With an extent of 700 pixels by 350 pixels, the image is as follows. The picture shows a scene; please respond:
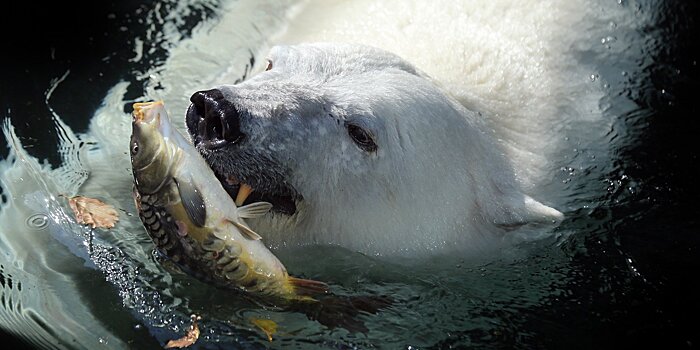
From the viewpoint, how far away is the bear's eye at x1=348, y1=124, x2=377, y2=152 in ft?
12.5

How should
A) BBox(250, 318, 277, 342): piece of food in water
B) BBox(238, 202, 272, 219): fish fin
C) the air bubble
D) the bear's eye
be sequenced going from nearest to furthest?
BBox(238, 202, 272, 219): fish fin < BBox(250, 318, 277, 342): piece of food in water < the bear's eye < the air bubble

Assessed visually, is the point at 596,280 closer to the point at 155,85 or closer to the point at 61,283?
the point at 61,283

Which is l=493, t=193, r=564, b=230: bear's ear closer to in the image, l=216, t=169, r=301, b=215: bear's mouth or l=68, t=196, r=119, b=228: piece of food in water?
l=216, t=169, r=301, b=215: bear's mouth

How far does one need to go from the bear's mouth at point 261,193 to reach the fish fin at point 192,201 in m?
0.49

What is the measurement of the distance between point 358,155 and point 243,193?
1.65ft

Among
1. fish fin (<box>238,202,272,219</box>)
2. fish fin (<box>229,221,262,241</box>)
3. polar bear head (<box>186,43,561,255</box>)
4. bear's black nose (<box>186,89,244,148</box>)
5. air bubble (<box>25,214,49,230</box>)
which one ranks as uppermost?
polar bear head (<box>186,43,561,255</box>)

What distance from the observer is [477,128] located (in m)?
4.16

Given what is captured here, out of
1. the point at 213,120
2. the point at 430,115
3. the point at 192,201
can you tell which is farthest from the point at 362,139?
the point at 192,201

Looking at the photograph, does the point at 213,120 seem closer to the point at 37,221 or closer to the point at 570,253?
the point at 37,221

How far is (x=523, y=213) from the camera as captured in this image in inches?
158

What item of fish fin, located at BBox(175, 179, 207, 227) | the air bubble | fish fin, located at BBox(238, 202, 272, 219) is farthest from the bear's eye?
the air bubble

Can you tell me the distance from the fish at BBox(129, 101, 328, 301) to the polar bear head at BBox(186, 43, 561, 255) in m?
0.38

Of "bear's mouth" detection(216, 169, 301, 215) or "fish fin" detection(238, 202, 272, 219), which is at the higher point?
"bear's mouth" detection(216, 169, 301, 215)

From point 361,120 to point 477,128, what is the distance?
2.12 ft
